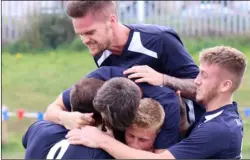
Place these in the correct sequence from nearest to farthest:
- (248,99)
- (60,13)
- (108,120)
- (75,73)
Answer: (108,120) < (248,99) < (75,73) < (60,13)

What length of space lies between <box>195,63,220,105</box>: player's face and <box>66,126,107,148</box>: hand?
21.7 inches

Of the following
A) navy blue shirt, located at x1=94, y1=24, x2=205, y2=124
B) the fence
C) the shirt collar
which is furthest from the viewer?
the fence

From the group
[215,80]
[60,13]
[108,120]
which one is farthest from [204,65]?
[60,13]

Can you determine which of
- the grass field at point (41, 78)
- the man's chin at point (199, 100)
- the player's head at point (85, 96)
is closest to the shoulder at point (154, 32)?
the man's chin at point (199, 100)

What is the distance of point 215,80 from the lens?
3449 millimetres

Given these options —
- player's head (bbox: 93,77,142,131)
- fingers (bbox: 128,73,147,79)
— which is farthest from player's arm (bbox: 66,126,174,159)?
fingers (bbox: 128,73,147,79)

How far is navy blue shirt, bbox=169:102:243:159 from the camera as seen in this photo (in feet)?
10.8

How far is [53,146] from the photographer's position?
3.18m

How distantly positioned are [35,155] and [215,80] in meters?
0.92

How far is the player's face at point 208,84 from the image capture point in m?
3.45

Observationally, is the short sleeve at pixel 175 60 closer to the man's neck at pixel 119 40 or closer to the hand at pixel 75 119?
the man's neck at pixel 119 40

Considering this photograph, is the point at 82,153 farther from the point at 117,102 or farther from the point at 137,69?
the point at 137,69

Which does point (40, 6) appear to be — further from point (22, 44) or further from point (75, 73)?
point (75, 73)

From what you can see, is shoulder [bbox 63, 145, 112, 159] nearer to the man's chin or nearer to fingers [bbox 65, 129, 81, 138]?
fingers [bbox 65, 129, 81, 138]
